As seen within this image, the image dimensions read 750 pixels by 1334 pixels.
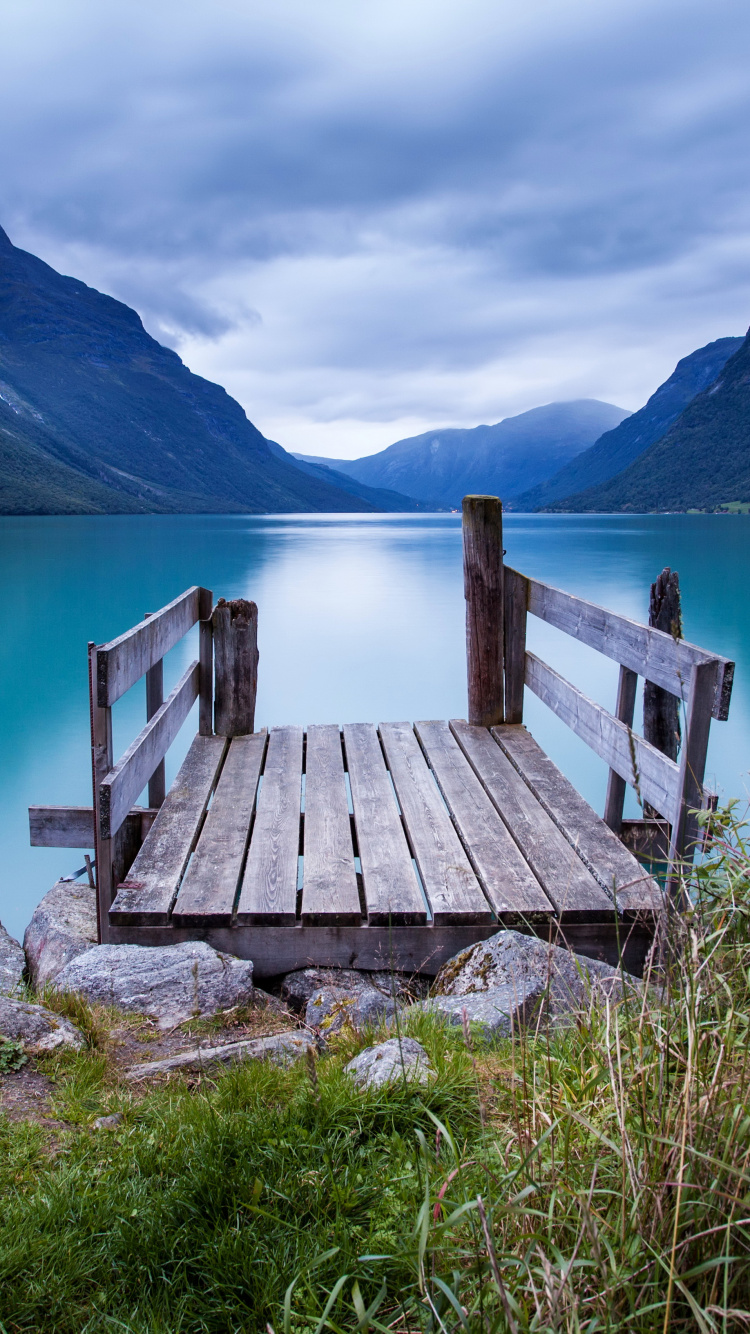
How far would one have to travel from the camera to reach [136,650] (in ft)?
12.8

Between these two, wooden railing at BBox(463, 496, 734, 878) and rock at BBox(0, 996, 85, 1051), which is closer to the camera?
rock at BBox(0, 996, 85, 1051)

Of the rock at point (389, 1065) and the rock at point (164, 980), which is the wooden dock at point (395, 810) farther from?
the rock at point (389, 1065)

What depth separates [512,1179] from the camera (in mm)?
1312

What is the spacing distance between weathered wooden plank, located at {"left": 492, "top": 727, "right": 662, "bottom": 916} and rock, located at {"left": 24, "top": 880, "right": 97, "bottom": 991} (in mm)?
2230

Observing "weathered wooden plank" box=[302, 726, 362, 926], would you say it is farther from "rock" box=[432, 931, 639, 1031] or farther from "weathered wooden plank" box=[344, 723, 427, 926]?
"rock" box=[432, 931, 639, 1031]

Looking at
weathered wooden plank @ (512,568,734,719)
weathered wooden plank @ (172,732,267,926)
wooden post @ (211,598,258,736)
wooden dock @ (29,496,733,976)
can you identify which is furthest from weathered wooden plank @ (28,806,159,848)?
weathered wooden plank @ (512,568,734,719)

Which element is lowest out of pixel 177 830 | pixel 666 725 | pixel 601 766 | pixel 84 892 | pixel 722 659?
pixel 601 766

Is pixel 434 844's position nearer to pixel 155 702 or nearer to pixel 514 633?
pixel 514 633

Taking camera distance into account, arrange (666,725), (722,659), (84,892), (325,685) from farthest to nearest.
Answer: (325,685) → (666,725) → (84,892) → (722,659)

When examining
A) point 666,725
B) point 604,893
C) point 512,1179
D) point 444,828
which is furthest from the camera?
point 666,725

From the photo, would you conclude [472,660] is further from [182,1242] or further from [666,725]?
[182,1242]

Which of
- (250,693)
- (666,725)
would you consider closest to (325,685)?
(250,693)

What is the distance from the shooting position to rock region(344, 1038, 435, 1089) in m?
2.07

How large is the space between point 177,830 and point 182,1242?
2.55 m
